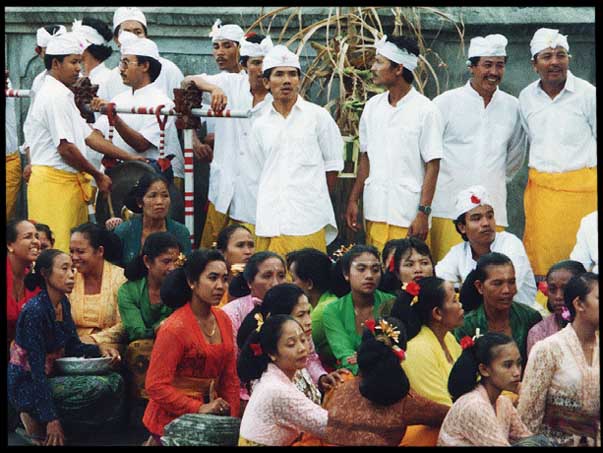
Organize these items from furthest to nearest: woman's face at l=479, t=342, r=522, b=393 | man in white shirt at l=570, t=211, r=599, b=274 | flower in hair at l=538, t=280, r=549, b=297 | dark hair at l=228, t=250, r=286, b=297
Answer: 1. man in white shirt at l=570, t=211, r=599, b=274
2. flower in hair at l=538, t=280, r=549, b=297
3. dark hair at l=228, t=250, r=286, b=297
4. woman's face at l=479, t=342, r=522, b=393

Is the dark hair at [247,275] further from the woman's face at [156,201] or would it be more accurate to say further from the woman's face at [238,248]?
the woman's face at [156,201]

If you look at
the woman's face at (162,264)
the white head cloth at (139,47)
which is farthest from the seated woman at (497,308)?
the white head cloth at (139,47)

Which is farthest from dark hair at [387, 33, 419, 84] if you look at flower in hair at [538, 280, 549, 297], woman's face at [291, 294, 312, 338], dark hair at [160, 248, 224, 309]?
woman's face at [291, 294, 312, 338]

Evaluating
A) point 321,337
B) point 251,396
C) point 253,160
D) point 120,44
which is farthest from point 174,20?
point 251,396

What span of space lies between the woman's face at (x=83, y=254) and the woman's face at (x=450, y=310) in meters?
2.11

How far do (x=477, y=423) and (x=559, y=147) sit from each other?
9.89 ft

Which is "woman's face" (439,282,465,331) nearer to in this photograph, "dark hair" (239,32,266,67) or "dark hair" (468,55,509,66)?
"dark hair" (468,55,509,66)

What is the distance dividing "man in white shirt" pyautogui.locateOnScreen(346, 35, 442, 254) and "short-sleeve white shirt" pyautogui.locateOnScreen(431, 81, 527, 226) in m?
0.24

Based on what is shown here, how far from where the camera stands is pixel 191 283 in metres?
8.72

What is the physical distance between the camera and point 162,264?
30.8 feet

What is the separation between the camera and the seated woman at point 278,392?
7965 mm

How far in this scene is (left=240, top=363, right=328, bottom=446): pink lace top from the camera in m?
7.95

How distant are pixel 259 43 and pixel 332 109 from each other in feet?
2.59

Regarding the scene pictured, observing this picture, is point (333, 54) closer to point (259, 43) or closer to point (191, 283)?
point (259, 43)
